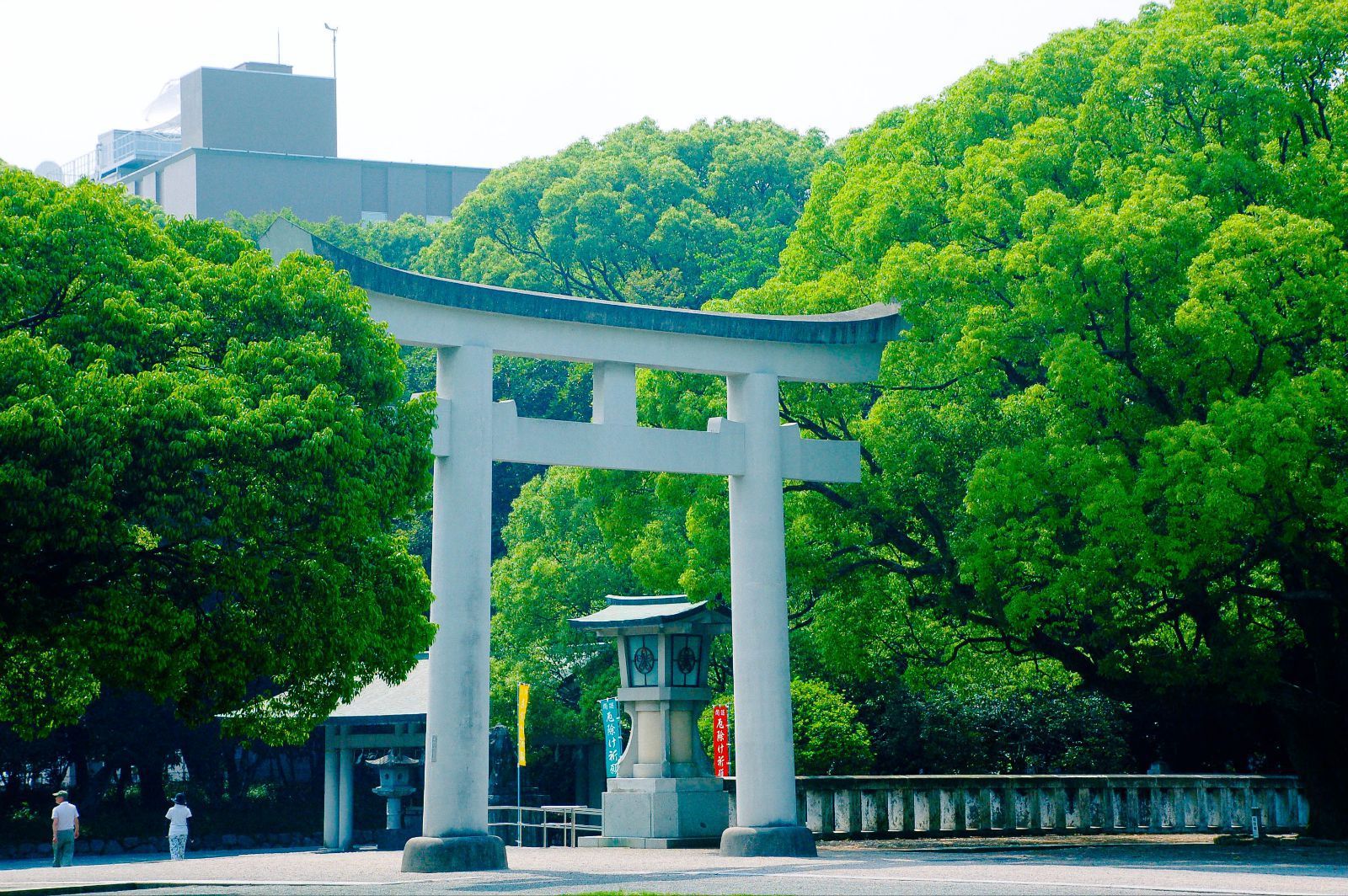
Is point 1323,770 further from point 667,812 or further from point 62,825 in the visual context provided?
point 62,825

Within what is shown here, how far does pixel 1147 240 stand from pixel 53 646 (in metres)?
12.1

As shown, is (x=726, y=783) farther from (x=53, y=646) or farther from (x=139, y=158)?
(x=139, y=158)

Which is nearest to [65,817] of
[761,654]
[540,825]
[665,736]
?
[540,825]

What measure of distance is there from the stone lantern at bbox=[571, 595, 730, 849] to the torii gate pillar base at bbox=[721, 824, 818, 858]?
2.56 metres

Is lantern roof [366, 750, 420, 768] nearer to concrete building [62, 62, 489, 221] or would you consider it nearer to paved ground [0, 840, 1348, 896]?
paved ground [0, 840, 1348, 896]

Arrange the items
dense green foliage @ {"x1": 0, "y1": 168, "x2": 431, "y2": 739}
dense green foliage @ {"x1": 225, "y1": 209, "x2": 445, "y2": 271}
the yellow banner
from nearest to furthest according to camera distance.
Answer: dense green foliage @ {"x1": 0, "y1": 168, "x2": 431, "y2": 739} < the yellow banner < dense green foliage @ {"x1": 225, "y1": 209, "x2": 445, "y2": 271}

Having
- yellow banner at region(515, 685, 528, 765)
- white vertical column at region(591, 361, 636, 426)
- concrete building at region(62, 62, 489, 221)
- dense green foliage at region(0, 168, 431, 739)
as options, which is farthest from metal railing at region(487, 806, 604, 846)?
concrete building at region(62, 62, 489, 221)

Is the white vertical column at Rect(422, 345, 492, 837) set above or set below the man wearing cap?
above

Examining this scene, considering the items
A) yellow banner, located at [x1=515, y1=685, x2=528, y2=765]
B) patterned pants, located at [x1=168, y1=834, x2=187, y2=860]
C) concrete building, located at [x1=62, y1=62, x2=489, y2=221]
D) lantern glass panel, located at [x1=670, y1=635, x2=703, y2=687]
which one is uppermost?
concrete building, located at [x1=62, y1=62, x2=489, y2=221]

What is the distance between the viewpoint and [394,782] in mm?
29688

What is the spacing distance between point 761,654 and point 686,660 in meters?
3.35

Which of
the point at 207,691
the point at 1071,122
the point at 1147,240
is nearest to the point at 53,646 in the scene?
the point at 207,691

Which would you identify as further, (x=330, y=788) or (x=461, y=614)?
(x=330, y=788)

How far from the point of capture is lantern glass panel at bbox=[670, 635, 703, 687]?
22234 millimetres
